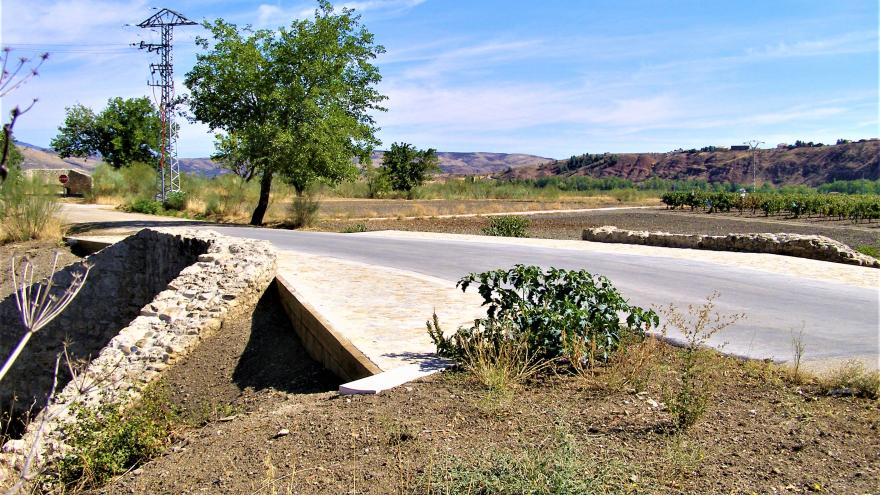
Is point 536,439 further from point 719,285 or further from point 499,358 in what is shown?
point 719,285

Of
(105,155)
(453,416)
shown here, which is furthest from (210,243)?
(105,155)

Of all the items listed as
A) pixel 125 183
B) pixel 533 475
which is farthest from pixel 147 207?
pixel 533 475

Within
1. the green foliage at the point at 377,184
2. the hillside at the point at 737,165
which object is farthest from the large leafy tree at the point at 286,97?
the hillside at the point at 737,165

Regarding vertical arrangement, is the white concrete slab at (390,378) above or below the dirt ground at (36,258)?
above

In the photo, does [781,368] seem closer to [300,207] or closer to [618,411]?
[618,411]

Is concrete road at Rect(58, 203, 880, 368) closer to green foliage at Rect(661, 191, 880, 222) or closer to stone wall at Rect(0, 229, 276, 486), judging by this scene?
stone wall at Rect(0, 229, 276, 486)

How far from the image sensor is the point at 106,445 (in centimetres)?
602

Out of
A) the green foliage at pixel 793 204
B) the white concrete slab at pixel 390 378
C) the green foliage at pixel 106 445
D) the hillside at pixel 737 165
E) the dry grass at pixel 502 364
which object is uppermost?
the hillside at pixel 737 165

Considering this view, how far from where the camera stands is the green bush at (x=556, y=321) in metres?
6.14

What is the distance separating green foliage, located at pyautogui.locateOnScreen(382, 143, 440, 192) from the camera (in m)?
66.2

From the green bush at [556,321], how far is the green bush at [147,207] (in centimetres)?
2777

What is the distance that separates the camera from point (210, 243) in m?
12.9

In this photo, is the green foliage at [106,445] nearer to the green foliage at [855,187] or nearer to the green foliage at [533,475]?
the green foliage at [533,475]

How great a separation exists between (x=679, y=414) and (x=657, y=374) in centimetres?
134
